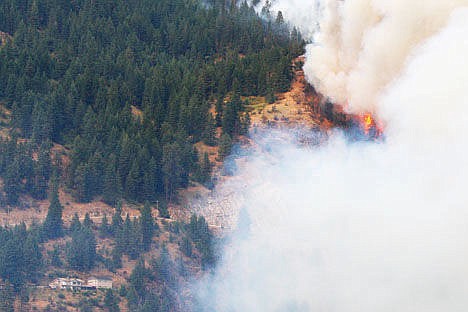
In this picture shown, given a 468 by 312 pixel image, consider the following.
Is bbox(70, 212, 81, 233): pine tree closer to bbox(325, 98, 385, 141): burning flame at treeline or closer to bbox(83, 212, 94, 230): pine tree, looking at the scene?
bbox(83, 212, 94, 230): pine tree

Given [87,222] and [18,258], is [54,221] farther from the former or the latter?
[18,258]

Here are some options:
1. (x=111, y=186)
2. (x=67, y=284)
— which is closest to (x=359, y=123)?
(x=111, y=186)

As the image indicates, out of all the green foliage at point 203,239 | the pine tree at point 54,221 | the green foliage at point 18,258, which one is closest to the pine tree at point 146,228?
the green foliage at point 203,239

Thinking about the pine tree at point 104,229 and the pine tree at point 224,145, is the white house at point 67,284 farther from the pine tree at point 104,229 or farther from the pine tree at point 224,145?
the pine tree at point 224,145

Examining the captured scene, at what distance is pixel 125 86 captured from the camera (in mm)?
107250

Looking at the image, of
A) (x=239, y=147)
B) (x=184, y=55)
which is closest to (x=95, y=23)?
(x=184, y=55)

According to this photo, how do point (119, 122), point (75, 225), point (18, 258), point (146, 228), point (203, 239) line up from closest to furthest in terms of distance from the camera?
point (18, 258) → point (75, 225) → point (146, 228) → point (203, 239) → point (119, 122)

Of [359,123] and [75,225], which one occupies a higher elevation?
[359,123]

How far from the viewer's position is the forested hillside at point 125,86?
96625 millimetres

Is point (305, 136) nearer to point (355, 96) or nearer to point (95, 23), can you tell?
point (355, 96)

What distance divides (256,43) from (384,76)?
37.3 m

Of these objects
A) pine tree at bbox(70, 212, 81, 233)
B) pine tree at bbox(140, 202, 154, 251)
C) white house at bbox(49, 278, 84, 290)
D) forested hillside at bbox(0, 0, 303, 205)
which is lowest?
white house at bbox(49, 278, 84, 290)

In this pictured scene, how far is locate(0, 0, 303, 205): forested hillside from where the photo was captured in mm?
96625

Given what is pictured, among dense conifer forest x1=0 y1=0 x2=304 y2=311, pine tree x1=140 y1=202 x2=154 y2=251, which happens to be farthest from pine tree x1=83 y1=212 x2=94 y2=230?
pine tree x1=140 y1=202 x2=154 y2=251
